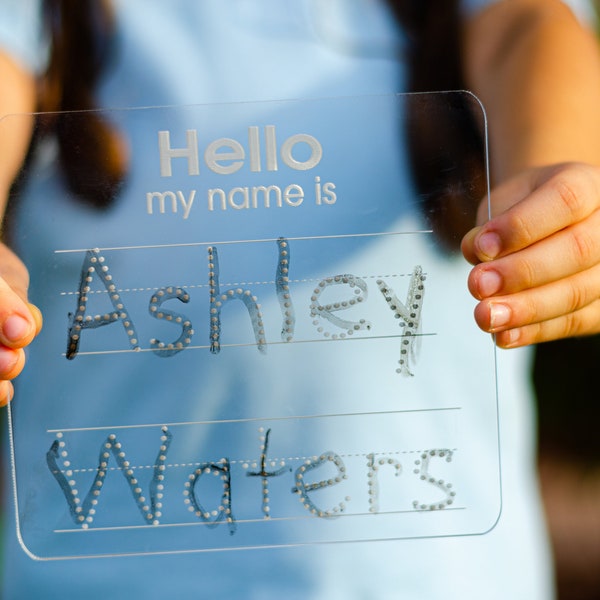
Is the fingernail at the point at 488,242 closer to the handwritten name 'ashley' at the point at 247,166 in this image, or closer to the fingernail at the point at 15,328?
the handwritten name 'ashley' at the point at 247,166

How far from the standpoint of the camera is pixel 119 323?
0.53 meters

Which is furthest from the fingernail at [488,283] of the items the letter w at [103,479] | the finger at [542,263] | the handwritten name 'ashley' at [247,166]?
the letter w at [103,479]

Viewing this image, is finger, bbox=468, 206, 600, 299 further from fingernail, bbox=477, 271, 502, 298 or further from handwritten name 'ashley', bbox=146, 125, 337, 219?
handwritten name 'ashley', bbox=146, 125, 337, 219

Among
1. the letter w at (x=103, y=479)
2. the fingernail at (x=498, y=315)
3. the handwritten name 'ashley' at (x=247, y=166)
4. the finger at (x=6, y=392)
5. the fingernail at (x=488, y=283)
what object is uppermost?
the handwritten name 'ashley' at (x=247, y=166)

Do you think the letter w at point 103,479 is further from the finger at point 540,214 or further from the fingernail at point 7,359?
the finger at point 540,214

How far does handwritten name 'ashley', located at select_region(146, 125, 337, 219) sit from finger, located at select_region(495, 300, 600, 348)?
0.15m

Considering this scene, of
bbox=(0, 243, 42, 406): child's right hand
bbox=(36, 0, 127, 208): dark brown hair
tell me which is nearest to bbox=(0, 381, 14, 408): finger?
bbox=(0, 243, 42, 406): child's right hand

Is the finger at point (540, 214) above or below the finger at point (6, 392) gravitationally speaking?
above

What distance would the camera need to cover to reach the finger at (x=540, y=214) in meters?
0.50

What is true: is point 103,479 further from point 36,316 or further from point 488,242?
point 488,242

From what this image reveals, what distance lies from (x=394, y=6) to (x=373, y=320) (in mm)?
261

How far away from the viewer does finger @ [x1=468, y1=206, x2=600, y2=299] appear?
1.65 feet

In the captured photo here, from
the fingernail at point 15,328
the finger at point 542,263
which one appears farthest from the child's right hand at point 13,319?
the finger at point 542,263

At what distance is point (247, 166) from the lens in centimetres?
53
